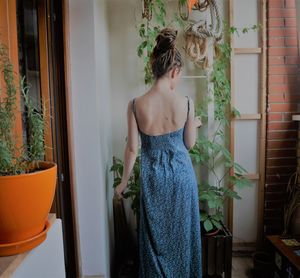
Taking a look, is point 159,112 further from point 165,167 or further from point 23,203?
point 23,203

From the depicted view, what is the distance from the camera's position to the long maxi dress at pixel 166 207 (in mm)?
1454

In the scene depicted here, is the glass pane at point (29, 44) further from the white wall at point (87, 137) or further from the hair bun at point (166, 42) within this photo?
the hair bun at point (166, 42)

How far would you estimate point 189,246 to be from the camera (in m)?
1.54

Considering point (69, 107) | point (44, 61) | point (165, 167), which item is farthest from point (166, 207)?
point (44, 61)

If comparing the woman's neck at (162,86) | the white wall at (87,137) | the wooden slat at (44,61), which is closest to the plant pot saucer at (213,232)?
the white wall at (87,137)

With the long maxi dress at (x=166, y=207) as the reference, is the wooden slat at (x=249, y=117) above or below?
above

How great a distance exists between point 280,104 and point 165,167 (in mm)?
1313

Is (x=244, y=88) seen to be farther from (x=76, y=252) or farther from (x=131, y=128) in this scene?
(x=76, y=252)

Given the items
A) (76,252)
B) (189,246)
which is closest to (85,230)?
(76,252)

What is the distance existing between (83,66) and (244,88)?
140cm

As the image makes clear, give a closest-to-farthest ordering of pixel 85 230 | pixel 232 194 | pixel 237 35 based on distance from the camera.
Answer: pixel 85 230 → pixel 232 194 → pixel 237 35

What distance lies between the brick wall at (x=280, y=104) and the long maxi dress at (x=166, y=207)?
104 cm

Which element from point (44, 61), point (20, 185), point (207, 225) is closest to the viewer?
point (20, 185)

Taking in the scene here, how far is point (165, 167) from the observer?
1.46 metres
